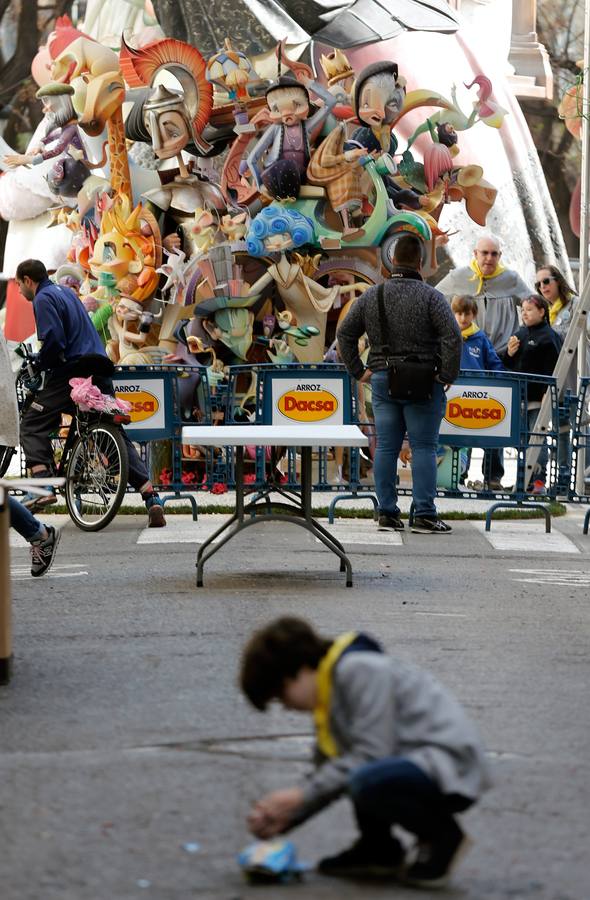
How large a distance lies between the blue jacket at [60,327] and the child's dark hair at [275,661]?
875 cm

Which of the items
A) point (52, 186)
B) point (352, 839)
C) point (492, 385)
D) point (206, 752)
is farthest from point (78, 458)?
point (352, 839)

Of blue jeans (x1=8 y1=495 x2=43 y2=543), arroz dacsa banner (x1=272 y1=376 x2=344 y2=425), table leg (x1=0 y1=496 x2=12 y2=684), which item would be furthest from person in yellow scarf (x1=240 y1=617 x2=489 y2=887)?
arroz dacsa banner (x1=272 y1=376 x2=344 y2=425)

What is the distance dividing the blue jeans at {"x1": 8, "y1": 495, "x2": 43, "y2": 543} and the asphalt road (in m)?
0.33

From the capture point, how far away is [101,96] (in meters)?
17.3

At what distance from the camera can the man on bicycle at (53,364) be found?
1264 centimetres

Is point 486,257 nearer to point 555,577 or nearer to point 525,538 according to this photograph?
point 525,538

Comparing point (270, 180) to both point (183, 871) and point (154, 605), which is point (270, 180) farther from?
point (183, 871)

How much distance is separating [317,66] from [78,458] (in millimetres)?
6096

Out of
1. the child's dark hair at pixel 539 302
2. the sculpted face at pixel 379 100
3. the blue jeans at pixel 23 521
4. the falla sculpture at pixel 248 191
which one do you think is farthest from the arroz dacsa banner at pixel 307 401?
the blue jeans at pixel 23 521

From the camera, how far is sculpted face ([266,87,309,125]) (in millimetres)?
16969

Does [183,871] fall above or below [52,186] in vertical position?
below

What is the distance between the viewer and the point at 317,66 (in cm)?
1716

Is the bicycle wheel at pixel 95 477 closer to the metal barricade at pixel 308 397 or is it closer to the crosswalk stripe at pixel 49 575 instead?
the metal barricade at pixel 308 397

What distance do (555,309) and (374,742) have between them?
12.7m
